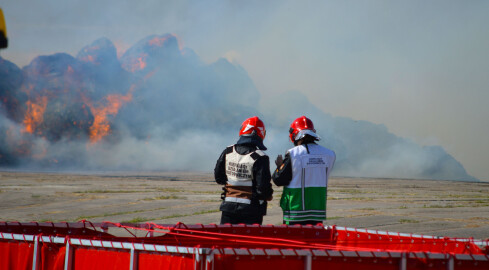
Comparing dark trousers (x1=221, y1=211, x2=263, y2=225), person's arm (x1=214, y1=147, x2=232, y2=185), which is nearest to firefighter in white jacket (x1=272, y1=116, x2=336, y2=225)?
dark trousers (x1=221, y1=211, x2=263, y2=225)

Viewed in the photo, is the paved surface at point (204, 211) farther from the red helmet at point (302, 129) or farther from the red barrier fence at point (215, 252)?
the red barrier fence at point (215, 252)

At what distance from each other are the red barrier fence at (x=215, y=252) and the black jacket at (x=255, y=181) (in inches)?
33.1

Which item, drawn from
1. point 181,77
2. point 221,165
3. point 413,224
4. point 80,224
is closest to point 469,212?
point 413,224

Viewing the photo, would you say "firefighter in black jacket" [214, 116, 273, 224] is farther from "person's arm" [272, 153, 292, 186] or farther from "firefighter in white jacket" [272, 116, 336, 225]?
"firefighter in white jacket" [272, 116, 336, 225]

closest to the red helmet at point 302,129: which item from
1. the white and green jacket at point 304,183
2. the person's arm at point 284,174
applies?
the white and green jacket at point 304,183

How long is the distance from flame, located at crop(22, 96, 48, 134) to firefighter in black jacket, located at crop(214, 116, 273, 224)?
55.7m

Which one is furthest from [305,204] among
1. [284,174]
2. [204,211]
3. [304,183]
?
[204,211]

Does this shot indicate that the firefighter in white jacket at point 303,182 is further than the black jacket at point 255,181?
Yes

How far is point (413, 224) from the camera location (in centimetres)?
Result: 1484

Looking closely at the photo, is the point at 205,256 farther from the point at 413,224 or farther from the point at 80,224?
the point at 413,224

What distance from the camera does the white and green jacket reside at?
7738 millimetres

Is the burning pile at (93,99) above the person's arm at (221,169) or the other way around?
above

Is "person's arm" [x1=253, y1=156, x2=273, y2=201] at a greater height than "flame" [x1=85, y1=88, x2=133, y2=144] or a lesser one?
lesser

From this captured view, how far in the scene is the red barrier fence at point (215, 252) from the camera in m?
4.38
